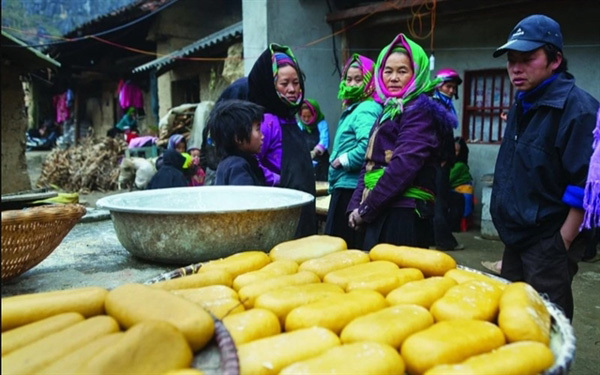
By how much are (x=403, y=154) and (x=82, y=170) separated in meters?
11.1

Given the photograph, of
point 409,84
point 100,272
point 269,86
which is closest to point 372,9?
point 269,86

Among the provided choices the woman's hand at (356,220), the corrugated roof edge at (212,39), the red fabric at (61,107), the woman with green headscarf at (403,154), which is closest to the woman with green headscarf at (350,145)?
the woman's hand at (356,220)

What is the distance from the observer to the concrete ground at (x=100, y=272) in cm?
183

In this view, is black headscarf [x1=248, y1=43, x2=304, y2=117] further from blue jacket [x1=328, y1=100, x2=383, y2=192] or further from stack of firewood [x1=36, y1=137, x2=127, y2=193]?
stack of firewood [x1=36, y1=137, x2=127, y2=193]

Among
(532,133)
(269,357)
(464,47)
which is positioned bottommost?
(269,357)

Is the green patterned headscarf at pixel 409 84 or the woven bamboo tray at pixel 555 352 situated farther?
the green patterned headscarf at pixel 409 84

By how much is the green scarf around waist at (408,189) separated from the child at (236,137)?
679 millimetres

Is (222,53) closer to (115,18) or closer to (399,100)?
(115,18)

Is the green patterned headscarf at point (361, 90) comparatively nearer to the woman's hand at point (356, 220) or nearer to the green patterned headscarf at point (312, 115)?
the woman's hand at point (356, 220)

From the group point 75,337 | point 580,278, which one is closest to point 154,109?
point 580,278

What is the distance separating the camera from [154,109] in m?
13.6

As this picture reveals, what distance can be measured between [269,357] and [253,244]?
89 cm

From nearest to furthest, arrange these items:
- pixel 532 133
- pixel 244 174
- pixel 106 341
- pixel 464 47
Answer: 1. pixel 106 341
2. pixel 532 133
3. pixel 244 174
4. pixel 464 47

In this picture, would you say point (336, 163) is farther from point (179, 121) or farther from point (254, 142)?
point (179, 121)
